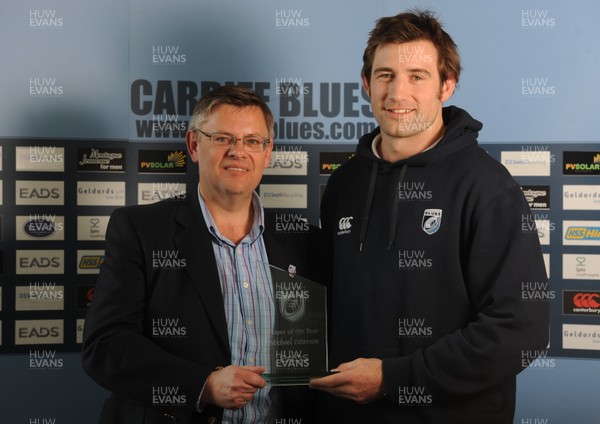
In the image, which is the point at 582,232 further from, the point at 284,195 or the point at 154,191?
the point at 154,191

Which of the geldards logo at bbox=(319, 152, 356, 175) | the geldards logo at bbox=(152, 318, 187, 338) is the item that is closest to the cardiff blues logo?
the geldards logo at bbox=(152, 318, 187, 338)

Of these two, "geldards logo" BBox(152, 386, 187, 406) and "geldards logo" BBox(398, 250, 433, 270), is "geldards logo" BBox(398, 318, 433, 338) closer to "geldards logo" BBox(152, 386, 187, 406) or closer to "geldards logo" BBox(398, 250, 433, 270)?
"geldards logo" BBox(398, 250, 433, 270)

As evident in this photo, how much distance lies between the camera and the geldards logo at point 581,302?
2.83m

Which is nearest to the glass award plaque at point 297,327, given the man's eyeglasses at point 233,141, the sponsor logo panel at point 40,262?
the man's eyeglasses at point 233,141

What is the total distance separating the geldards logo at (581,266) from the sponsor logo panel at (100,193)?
6.36 ft

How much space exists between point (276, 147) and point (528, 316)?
4.75 feet

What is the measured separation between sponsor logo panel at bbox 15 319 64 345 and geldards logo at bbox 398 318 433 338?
1.67 metres

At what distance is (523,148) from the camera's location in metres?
2.84

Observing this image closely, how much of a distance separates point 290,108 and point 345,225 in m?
1.01

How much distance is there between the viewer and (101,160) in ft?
9.30

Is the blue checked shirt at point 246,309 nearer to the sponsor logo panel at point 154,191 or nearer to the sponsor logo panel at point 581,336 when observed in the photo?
the sponsor logo panel at point 154,191

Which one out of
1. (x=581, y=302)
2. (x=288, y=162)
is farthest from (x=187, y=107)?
(x=581, y=302)

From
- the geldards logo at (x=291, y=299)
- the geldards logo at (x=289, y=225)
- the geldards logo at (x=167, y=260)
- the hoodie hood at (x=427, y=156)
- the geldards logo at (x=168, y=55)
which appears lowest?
the geldards logo at (x=291, y=299)

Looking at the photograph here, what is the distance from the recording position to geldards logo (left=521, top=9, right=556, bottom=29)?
2824 millimetres
